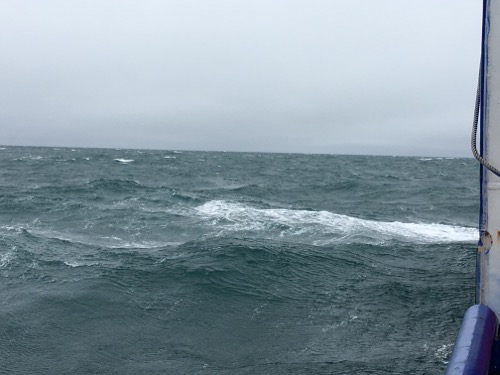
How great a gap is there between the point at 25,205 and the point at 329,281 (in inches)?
652

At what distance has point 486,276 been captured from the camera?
14.0ft

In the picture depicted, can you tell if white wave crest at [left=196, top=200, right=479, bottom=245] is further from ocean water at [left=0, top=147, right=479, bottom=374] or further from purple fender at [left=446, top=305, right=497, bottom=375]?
purple fender at [left=446, top=305, right=497, bottom=375]

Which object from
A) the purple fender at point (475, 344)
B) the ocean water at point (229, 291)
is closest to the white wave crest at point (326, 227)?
the ocean water at point (229, 291)

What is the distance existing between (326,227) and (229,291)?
8389 millimetres

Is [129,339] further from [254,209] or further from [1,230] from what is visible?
[254,209]

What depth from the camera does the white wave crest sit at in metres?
16.9

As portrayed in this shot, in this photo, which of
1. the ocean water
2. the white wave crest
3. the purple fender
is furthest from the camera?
the white wave crest

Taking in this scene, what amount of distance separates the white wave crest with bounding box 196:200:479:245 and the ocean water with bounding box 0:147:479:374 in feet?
0.29

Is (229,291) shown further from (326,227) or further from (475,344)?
(326,227)

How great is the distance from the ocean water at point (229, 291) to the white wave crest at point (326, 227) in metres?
0.09

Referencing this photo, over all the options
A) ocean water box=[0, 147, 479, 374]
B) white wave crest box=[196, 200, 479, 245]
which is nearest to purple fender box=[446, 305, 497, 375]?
ocean water box=[0, 147, 479, 374]

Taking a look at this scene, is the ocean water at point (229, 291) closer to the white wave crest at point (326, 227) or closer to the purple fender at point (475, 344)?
the white wave crest at point (326, 227)

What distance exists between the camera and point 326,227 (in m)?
18.9

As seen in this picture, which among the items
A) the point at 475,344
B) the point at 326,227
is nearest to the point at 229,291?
the point at 475,344
